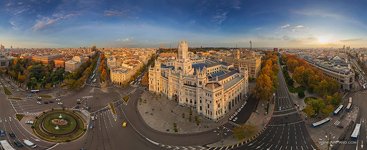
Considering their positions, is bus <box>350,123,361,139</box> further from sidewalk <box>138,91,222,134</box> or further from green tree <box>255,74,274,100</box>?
sidewalk <box>138,91,222,134</box>

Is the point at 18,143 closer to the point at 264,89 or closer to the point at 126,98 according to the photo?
the point at 126,98

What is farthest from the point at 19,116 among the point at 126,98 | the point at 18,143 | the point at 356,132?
the point at 356,132

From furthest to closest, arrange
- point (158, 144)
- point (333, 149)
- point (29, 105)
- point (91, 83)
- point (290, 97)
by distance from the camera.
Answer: point (91, 83) → point (290, 97) → point (29, 105) → point (158, 144) → point (333, 149)

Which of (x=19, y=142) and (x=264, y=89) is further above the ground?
(x=264, y=89)

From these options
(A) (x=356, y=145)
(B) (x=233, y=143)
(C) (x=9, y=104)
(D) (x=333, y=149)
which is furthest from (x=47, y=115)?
(A) (x=356, y=145)

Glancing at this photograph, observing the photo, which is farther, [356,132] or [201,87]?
[201,87]

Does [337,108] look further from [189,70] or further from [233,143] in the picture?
[189,70]
